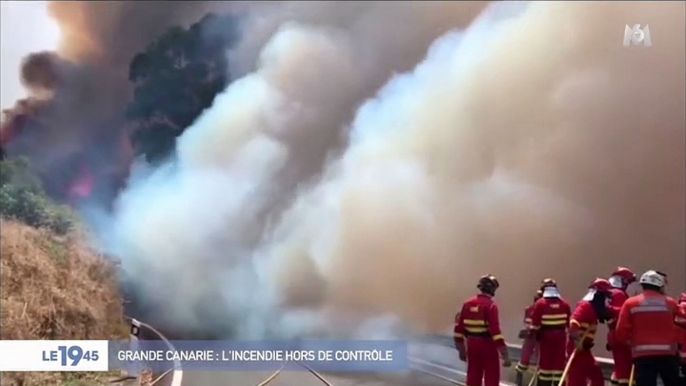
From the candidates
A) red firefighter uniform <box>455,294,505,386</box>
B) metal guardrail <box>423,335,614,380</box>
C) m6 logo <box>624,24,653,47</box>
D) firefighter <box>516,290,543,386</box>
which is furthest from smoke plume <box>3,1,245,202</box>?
firefighter <box>516,290,543,386</box>

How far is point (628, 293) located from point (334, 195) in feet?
7.91

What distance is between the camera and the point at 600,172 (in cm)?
626

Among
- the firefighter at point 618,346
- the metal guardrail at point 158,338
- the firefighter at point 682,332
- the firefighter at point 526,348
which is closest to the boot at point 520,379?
the firefighter at point 526,348

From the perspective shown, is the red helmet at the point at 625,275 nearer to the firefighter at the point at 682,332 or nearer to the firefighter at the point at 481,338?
the firefighter at the point at 682,332

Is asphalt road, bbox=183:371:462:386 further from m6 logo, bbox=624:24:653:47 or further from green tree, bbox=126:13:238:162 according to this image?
m6 logo, bbox=624:24:653:47

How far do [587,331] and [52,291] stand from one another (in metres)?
4.26

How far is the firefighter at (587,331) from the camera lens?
554 cm

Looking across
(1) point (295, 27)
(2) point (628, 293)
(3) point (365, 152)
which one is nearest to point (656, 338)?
(2) point (628, 293)

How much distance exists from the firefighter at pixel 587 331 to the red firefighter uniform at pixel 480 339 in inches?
21.5

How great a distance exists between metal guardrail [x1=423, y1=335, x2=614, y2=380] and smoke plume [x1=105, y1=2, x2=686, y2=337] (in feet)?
0.50

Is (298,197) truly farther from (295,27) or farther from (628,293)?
(628,293)

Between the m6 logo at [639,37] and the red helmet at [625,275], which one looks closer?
the red helmet at [625,275]

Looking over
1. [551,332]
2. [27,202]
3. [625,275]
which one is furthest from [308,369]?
[27,202]

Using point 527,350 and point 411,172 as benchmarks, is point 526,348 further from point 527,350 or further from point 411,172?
point 411,172
